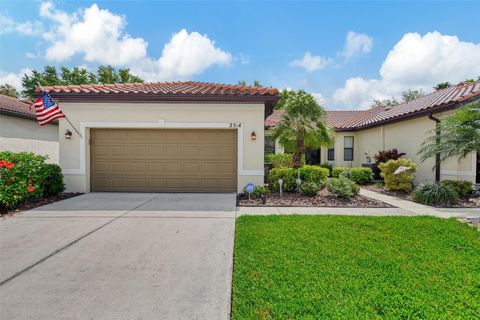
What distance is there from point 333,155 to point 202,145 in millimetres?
11139

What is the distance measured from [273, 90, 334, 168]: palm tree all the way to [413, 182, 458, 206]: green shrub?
11.5 feet

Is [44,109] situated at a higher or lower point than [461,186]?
higher

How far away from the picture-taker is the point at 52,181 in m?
7.64

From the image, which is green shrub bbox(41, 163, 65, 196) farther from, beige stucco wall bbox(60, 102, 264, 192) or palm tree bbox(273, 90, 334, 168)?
palm tree bbox(273, 90, 334, 168)

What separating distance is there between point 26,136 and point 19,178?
26.0 feet

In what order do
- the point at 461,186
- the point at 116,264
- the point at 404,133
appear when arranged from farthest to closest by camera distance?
1. the point at 404,133
2. the point at 461,186
3. the point at 116,264

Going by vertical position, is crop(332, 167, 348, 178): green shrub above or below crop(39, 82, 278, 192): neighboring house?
below

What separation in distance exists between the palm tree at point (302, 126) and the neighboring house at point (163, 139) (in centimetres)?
109

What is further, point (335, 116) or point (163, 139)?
point (335, 116)

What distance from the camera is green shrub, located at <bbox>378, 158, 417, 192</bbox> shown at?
9.06m

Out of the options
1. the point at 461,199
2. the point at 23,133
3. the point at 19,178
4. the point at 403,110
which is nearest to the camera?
the point at 19,178

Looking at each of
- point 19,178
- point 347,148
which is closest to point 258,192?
point 19,178

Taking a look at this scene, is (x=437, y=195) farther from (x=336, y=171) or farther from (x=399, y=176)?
(x=336, y=171)

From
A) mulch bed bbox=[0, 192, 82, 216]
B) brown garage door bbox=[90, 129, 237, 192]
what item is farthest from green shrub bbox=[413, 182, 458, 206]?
mulch bed bbox=[0, 192, 82, 216]
